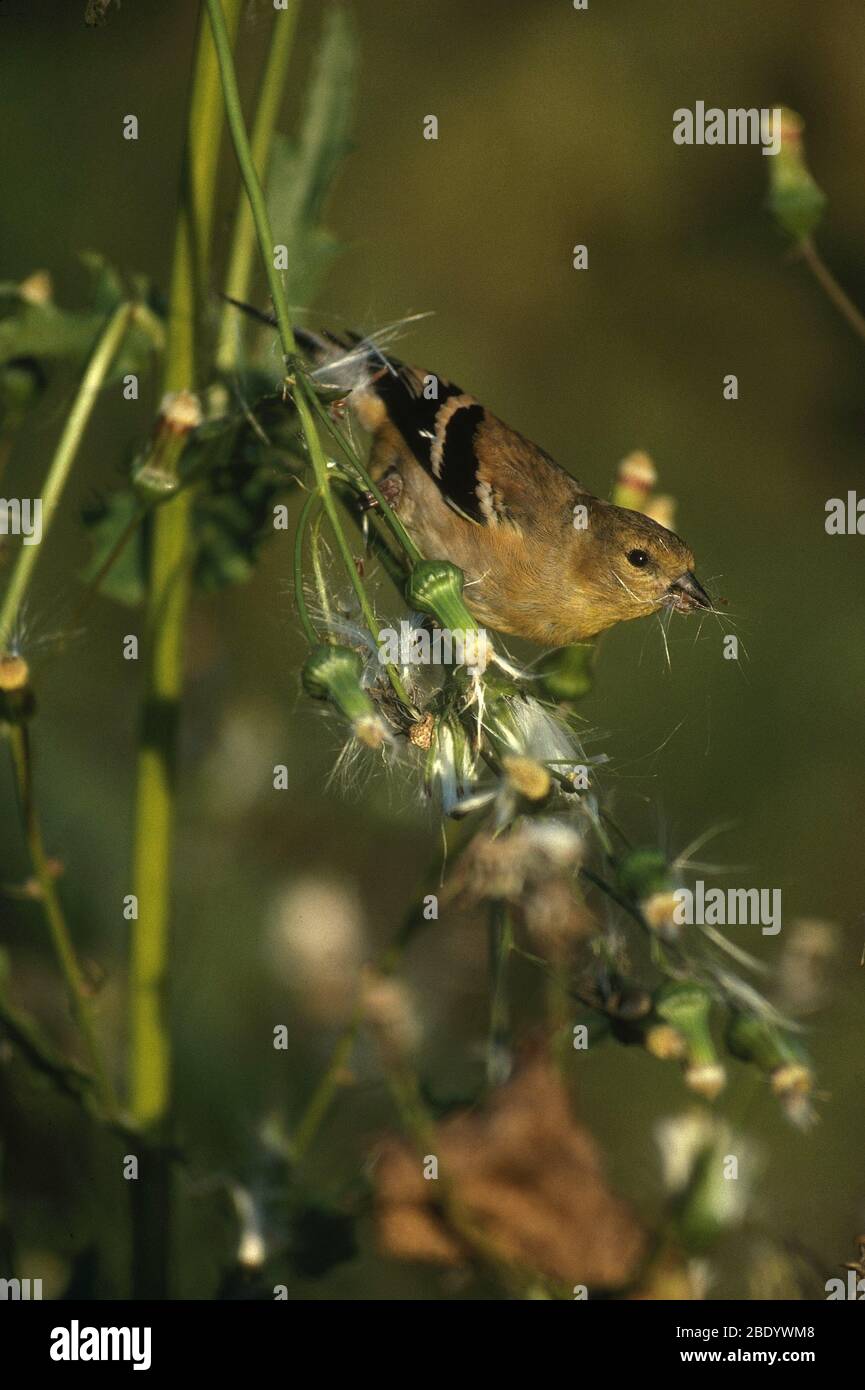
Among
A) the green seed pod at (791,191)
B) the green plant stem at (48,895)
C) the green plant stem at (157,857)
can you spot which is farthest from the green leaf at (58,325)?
the green seed pod at (791,191)

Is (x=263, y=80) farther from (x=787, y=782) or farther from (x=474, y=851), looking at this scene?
(x=787, y=782)

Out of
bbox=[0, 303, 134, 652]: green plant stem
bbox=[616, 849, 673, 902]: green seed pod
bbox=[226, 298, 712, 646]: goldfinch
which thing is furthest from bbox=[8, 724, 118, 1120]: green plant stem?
bbox=[226, 298, 712, 646]: goldfinch

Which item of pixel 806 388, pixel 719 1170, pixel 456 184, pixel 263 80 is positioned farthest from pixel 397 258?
pixel 719 1170

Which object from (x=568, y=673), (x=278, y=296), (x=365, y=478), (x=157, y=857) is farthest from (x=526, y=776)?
(x=157, y=857)

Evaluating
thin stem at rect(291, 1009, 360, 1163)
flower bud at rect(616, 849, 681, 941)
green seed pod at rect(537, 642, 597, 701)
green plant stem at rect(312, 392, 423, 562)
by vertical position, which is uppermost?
green plant stem at rect(312, 392, 423, 562)

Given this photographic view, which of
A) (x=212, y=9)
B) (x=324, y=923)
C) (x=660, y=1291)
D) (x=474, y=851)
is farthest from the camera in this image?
(x=324, y=923)

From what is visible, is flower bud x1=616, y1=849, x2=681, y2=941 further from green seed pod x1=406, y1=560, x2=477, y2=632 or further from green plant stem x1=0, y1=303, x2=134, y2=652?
green plant stem x1=0, y1=303, x2=134, y2=652

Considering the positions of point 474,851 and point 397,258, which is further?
point 397,258

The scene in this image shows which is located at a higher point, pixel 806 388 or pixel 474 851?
pixel 806 388
